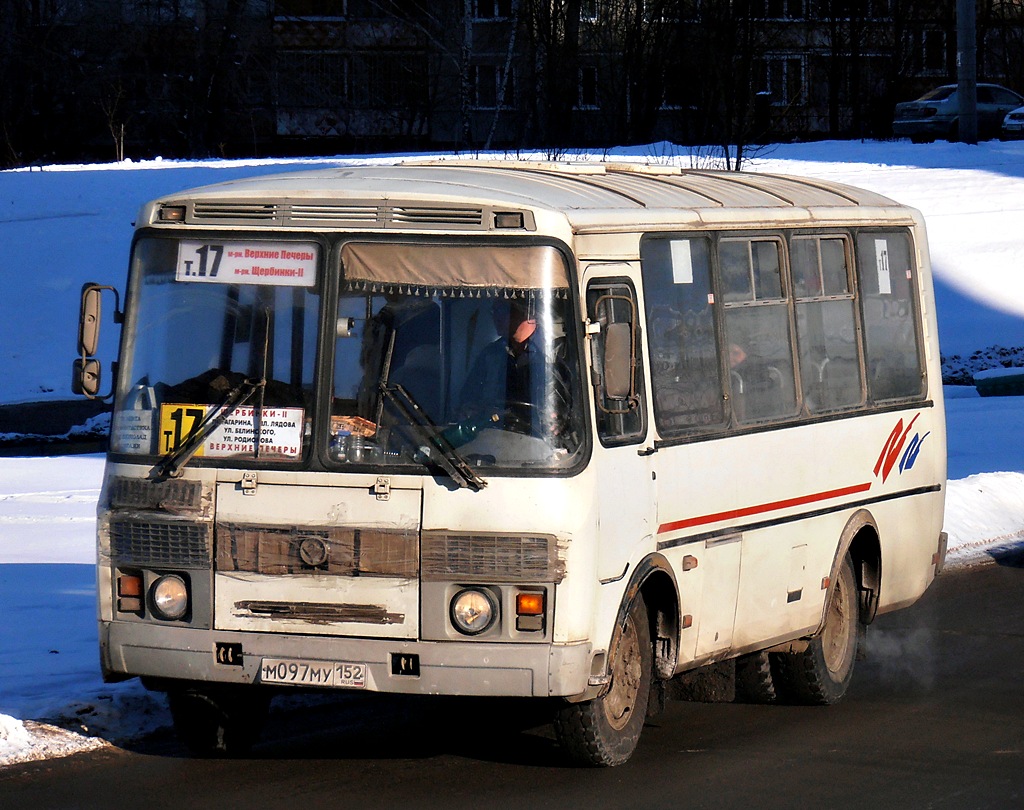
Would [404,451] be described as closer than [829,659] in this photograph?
Yes

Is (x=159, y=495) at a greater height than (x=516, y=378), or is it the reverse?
(x=516, y=378)

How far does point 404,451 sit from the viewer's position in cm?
700

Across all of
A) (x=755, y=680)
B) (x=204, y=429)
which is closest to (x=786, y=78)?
(x=755, y=680)

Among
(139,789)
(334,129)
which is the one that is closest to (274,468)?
(139,789)

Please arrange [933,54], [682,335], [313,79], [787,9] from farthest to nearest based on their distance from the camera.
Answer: [933,54] < [787,9] < [313,79] < [682,335]

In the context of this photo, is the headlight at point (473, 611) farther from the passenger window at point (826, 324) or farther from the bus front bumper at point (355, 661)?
the passenger window at point (826, 324)

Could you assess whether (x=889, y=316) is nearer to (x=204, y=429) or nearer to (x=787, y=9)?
(x=204, y=429)

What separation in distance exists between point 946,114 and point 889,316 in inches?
1616

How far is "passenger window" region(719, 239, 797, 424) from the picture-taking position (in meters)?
8.49

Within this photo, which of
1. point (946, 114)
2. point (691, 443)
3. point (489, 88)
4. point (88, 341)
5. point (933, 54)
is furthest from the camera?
point (933, 54)

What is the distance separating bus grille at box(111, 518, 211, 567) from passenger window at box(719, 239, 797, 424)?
8.66ft

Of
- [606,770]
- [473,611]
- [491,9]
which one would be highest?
[491,9]

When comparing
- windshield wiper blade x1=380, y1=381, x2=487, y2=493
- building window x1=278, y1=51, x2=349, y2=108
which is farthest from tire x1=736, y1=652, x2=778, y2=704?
building window x1=278, y1=51, x2=349, y2=108

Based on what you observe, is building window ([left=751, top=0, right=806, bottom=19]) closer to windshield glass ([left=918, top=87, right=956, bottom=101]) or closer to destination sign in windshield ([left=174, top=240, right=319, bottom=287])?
windshield glass ([left=918, top=87, right=956, bottom=101])
